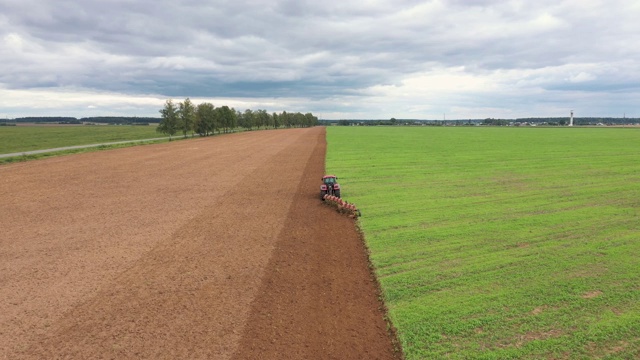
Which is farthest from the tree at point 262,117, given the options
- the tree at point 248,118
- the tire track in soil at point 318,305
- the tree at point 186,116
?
the tire track in soil at point 318,305

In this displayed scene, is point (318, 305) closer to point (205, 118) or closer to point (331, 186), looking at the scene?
point (331, 186)

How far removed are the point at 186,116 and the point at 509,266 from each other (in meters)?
91.0

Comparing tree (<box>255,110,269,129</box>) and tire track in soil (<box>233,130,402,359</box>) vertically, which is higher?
tree (<box>255,110,269,129</box>)

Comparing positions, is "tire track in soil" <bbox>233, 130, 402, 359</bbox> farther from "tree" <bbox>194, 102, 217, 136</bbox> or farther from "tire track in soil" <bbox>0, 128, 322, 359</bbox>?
"tree" <bbox>194, 102, 217, 136</bbox>

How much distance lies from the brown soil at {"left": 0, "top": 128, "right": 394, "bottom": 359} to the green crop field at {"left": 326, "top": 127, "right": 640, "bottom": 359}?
1206 millimetres

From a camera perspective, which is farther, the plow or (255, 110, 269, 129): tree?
(255, 110, 269, 129): tree

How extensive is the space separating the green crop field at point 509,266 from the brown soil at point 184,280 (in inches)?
47.5

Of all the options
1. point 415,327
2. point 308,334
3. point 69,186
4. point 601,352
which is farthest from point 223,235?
point 69,186

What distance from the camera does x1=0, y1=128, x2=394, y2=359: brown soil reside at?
8.53 meters

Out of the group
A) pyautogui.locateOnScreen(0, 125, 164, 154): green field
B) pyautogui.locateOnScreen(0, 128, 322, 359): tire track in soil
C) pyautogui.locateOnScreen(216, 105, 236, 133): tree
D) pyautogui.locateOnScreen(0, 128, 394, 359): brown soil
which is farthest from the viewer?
pyautogui.locateOnScreen(216, 105, 236, 133): tree

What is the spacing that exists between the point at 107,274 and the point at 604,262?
15.7 metres

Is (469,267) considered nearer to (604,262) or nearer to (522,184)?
(604,262)

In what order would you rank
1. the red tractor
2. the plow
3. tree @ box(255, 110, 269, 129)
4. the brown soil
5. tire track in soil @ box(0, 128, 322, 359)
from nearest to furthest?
the brown soil → tire track in soil @ box(0, 128, 322, 359) → the plow → the red tractor → tree @ box(255, 110, 269, 129)

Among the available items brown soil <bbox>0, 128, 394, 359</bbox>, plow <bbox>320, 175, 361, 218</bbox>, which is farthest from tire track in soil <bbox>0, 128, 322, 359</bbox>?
plow <bbox>320, 175, 361, 218</bbox>
